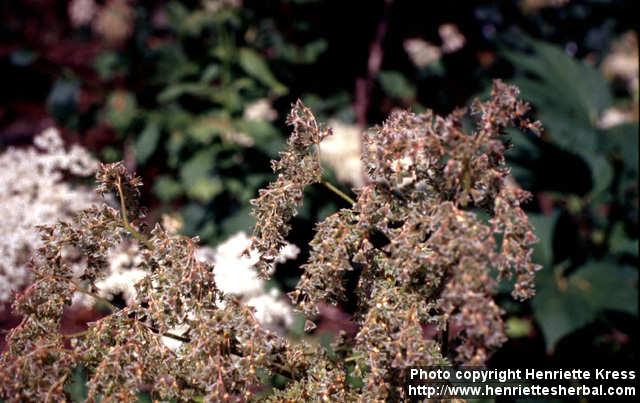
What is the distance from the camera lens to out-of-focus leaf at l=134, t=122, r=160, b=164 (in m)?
2.96

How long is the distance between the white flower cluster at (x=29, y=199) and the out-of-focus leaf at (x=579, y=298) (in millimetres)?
1343

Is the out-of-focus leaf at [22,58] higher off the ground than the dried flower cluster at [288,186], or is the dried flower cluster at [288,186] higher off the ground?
the out-of-focus leaf at [22,58]

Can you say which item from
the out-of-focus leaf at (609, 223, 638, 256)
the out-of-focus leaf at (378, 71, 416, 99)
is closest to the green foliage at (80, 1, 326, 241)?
the out-of-focus leaf at (378, 71, 416, 99)

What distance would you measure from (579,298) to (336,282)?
4.57ft

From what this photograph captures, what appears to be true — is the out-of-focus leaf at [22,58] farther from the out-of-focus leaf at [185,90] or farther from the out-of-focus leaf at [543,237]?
the out-of-focus leaf at [543,237]

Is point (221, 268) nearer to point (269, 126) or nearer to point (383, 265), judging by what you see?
point (383, 265)

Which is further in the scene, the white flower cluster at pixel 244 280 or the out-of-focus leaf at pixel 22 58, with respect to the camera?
the out-of-focus leaf at pixel 22 58

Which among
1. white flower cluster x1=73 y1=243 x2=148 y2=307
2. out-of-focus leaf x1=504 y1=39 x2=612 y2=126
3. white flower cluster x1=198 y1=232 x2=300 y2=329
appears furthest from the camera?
out-of-focus leaf x1=504 y1=39 x2=612 y2=126

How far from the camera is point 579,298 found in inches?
81.7

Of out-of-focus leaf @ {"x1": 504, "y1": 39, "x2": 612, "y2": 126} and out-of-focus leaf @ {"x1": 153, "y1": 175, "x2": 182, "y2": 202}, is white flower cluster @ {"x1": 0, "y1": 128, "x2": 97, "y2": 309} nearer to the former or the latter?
out-of-focus leaf @ {"x1": 153, "y1": 175, "x2": 182, "y2": 202}

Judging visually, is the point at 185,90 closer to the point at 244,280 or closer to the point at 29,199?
the point at 29,199

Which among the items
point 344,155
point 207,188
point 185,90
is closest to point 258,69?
point 185,90

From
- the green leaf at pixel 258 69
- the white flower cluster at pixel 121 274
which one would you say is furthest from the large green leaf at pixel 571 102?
the white flower cluster at pixel 121 274

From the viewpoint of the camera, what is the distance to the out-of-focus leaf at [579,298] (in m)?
1.93
